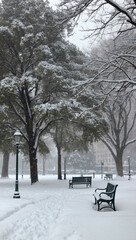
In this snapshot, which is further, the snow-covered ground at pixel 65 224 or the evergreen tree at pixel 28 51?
the evergreen tree at pixel 28 51

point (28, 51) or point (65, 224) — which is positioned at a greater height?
point (28, 51)

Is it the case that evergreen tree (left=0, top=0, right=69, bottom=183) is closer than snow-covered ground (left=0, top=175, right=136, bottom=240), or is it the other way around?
snow-covered ground (left=0, top=175, right=136, bottom=240)

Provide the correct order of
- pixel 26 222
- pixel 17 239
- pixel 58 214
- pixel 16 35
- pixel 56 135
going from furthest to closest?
pixel 56 135, pixel 16 35, pixel 58 214, pixel 26 222, pixel 17 239

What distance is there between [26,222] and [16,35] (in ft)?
50.6

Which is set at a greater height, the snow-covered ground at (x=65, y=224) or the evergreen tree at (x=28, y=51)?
the evergreen tree at (x=28, y=51)

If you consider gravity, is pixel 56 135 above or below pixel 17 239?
above

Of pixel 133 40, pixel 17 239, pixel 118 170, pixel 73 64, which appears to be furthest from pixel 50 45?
pixel 17 239

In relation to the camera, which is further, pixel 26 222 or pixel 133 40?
pixel 133 40

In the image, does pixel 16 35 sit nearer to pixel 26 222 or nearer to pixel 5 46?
pixel 5 46

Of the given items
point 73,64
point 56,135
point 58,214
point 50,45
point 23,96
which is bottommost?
point 58,214

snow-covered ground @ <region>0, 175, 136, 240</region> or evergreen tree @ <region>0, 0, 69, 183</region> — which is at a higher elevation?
evergreen tree @ <region>0, 0, 69, 183</region>

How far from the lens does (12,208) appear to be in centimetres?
965

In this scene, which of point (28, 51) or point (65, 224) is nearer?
point (65, 224)

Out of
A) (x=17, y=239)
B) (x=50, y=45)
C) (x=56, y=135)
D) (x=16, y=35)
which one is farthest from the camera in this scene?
(x=56, y=135)
